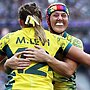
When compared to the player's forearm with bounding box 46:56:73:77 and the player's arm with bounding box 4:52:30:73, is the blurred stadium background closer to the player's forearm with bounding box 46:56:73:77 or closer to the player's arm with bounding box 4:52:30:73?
the player's forearm with bounding box 46:56:73:77

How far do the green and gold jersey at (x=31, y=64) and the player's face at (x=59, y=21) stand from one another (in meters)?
0.67

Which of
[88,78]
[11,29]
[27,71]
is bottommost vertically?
[88,78]

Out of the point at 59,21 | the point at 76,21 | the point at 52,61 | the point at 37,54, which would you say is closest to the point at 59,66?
the point at 52,61

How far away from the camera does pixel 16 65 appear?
333cm

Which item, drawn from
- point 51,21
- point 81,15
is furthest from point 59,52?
point 81,15

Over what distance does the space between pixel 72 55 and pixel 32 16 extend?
1.53 ft

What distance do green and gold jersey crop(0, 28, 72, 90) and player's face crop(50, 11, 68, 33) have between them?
2.18 feet

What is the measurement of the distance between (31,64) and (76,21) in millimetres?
11668

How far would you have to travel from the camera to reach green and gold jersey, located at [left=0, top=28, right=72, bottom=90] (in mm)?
3193

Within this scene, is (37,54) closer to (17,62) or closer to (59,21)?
(17,62)

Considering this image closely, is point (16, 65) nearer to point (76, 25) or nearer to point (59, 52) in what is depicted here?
point (59, 52)

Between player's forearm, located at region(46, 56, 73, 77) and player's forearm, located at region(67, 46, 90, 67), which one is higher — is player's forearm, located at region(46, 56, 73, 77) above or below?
below

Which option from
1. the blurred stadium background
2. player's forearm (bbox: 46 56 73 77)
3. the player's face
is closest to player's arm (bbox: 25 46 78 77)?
player's forearm (bbox: 46 56 73 77)

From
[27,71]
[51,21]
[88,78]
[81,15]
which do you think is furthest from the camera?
[81,15]
